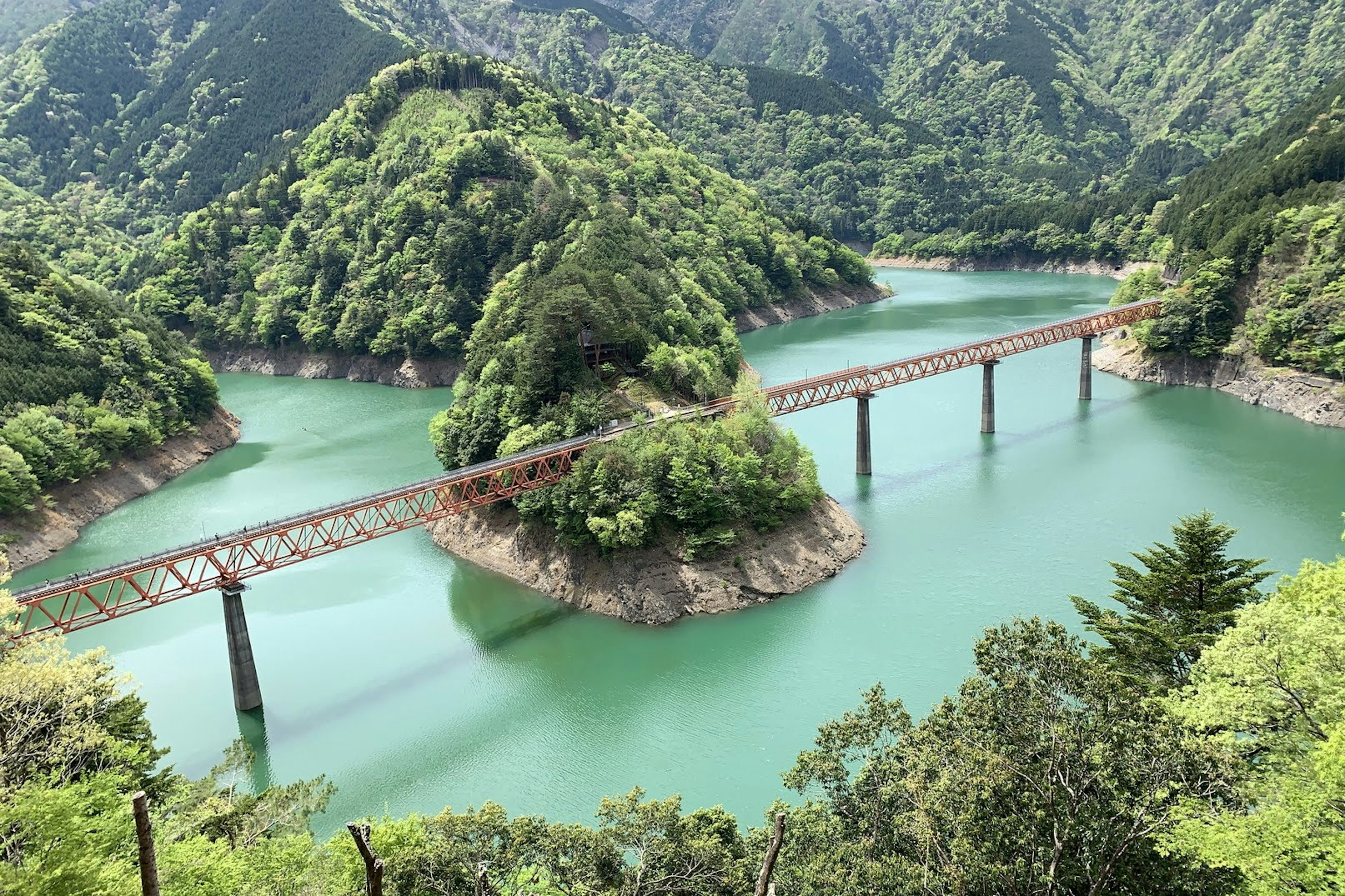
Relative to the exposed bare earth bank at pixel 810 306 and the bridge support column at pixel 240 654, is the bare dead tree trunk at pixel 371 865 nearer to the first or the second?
the bridge support column at pixel 240 654

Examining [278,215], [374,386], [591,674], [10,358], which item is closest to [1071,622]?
[591,674]

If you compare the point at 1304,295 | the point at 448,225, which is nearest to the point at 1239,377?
the point at 1304,295

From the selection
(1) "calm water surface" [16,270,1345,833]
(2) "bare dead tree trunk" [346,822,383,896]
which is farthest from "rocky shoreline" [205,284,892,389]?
(2) "bare dead tree trunk" [346,822,383,896]

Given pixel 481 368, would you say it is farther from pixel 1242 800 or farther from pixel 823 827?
pixel 1242 800

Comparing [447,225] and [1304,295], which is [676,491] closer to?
[1304,295]

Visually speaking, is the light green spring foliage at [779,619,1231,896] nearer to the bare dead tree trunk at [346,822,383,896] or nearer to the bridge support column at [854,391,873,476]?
the bare dead tree trunk at [346,822,383,896]

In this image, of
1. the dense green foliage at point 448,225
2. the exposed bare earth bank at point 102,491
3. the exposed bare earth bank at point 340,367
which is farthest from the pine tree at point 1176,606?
the exposed bare earth bank at point 340,367

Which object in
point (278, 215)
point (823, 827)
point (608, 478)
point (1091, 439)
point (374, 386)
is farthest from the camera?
point (278, 215)
